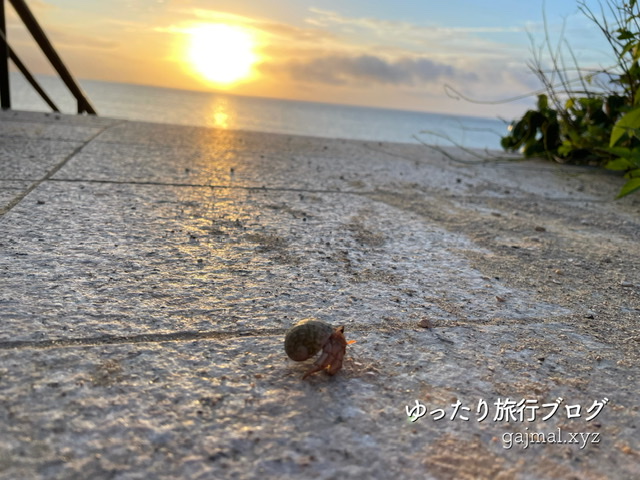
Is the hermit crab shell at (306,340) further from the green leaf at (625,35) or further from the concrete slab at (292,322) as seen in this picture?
the green leaf at (625,35)

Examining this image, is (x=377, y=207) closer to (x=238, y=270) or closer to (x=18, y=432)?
(x=238, y=270)

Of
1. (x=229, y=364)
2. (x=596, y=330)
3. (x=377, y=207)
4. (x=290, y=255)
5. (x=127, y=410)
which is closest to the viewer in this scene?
(x=127, y=410)

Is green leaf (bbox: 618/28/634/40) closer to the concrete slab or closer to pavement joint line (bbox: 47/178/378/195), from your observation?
the concrete slab

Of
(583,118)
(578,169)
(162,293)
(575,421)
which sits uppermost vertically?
(583,118)

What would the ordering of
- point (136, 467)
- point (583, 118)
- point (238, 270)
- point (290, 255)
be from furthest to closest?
1. point (583, 118)
2. point (290, 255)
3. point (238, 270)
4. point (136, 467)

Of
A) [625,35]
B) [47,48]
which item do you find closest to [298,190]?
[625,35]

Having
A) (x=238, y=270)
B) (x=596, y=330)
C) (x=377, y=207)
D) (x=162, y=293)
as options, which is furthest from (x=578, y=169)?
(x=162, y=293)
